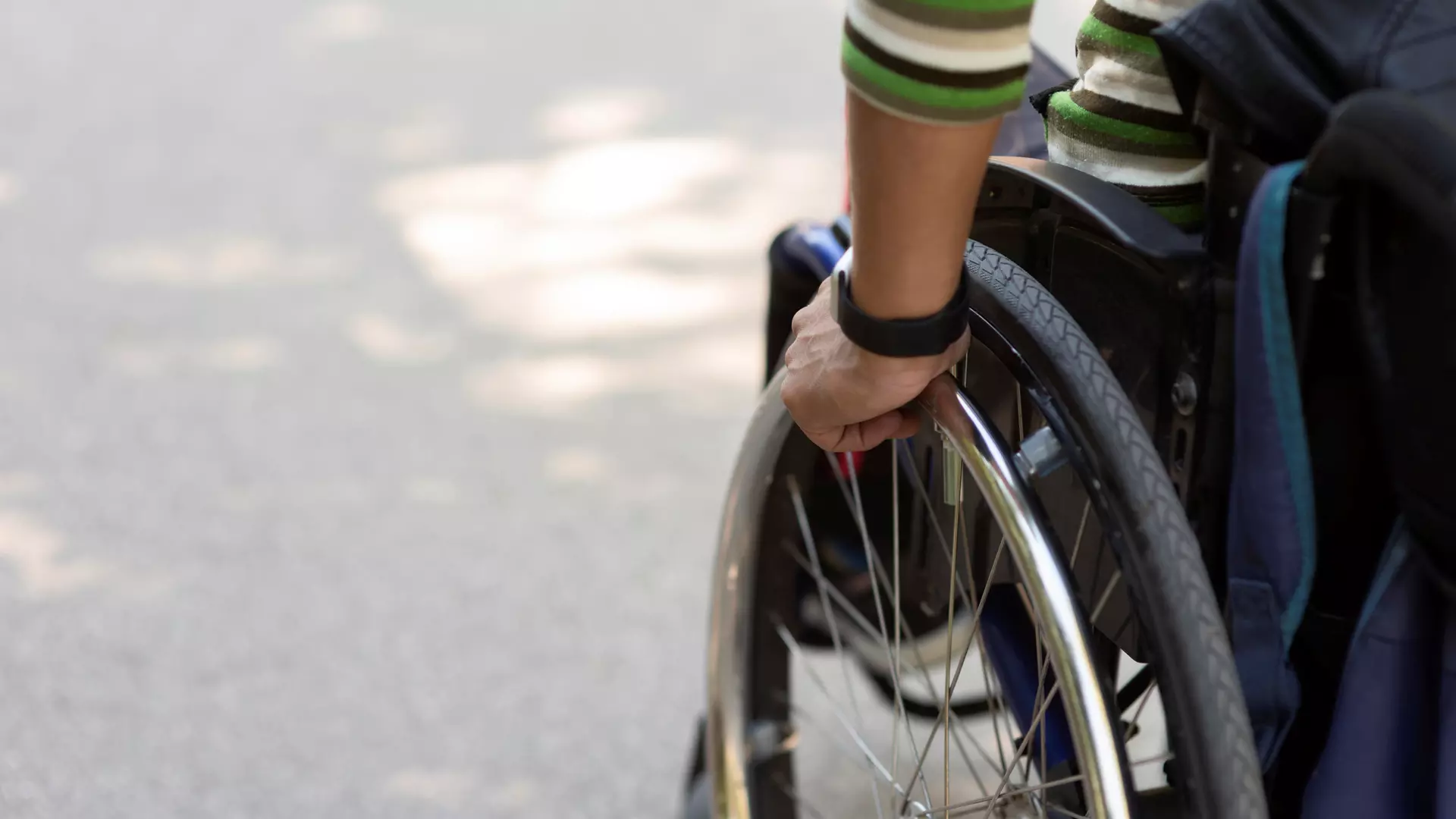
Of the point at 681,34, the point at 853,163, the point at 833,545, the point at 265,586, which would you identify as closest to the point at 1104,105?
the point at 853,163

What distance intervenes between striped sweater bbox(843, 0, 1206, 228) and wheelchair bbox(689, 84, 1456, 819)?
1.4 inches

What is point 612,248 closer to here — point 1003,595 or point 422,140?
point 422,140

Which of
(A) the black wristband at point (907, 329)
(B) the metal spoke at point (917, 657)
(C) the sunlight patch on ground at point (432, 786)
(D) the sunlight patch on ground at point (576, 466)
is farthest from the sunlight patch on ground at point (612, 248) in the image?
(A) the black wristband at point (907, 329)

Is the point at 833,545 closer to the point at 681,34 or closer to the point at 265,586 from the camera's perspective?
the point at 265,586

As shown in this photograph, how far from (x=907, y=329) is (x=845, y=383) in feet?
0.19

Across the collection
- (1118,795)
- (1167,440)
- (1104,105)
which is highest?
(1104,105)

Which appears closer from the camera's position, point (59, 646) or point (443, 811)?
point (443, 811)

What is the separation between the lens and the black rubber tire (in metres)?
0.66

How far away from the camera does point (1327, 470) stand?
700 millimetres

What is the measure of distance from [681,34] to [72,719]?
6.79ft

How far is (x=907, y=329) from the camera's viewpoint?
0.73m

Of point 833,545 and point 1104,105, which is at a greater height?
point 1104,105

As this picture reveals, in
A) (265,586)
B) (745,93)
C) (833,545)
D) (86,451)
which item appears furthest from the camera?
(745,93)

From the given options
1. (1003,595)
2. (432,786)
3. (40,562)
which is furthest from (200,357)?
(1003,595)
